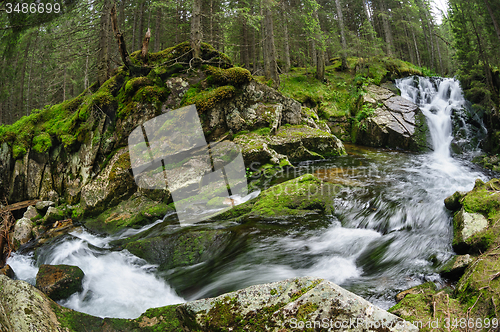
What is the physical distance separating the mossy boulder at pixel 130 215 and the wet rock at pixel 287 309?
5099mm

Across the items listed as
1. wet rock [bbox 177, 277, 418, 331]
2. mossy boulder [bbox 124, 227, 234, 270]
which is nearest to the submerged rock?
wet rock [bbox 177, 277, 418, 331]

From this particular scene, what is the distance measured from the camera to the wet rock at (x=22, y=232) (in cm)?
807

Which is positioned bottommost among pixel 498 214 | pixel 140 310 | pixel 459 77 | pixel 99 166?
pixel 140 310

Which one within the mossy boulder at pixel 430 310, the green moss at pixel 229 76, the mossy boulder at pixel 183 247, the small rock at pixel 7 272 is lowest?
the mossy boulder at pixel 430 310

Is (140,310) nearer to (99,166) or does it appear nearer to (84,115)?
(99,166)

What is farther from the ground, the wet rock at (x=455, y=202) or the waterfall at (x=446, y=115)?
the waterfall at (x=446, y=115)

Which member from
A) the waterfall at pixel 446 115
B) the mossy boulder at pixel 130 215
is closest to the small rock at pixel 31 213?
the mossy boulder at pixel 130 215

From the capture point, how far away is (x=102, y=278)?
5020 millimetres

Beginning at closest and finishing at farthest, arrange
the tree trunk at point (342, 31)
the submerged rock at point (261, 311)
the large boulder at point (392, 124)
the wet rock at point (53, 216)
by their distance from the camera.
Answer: the submerged rock at point (261, 311), the wet rock at point (53, 216), the large boulder at point (392, 124), the tree trunk at point (342, 31)

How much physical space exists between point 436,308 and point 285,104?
9.65m

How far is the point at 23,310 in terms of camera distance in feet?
8.93

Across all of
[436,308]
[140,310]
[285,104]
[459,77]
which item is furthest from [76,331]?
[459,77]

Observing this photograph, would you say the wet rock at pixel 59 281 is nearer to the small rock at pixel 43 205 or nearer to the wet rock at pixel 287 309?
the wet rock at pixel 287 309

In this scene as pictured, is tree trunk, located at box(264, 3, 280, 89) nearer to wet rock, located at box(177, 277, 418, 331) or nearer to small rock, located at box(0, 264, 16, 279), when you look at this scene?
small rock, located at box(0, 264, 16, 279)
